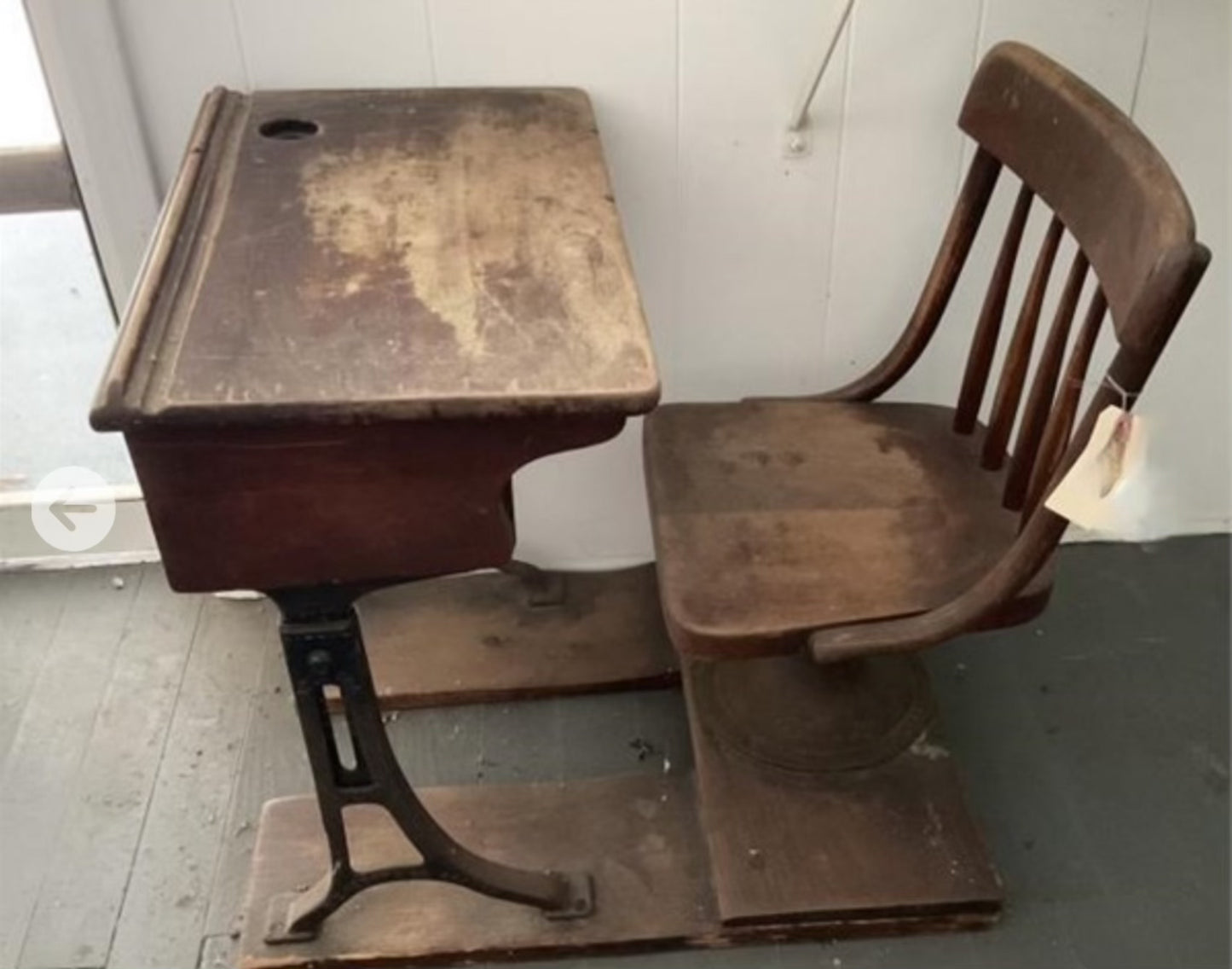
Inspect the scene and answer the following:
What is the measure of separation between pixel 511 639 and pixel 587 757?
22 centimetres

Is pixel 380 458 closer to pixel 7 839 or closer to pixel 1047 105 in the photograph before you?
pixel 1047 105

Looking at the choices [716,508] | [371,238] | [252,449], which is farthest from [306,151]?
[716,508]

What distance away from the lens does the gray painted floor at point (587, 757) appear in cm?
144

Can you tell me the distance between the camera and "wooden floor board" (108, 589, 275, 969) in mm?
1447

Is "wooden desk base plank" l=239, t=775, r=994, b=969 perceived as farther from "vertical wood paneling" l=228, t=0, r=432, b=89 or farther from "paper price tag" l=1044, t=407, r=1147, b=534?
"vertical wood paneling" l=228, t=0, r=432, b=89

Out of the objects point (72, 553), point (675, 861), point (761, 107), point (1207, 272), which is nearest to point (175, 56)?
point (761, 107)

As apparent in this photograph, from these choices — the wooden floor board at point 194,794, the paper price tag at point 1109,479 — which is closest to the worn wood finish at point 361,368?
the paper price tag at point 1109,479

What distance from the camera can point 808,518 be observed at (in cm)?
137

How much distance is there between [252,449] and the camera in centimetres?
97

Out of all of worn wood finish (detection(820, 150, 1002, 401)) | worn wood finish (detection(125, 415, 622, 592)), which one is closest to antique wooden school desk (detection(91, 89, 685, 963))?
worn wood finish (detection(125, 415, 622, 592))

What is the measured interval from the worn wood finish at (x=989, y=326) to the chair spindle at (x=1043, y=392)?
4.7 inches

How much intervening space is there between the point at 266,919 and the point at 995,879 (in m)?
0.82

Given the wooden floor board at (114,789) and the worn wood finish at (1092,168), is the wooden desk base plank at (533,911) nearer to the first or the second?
the wooden floor board at (114,789)

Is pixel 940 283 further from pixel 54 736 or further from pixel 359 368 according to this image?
pixel 54 736
